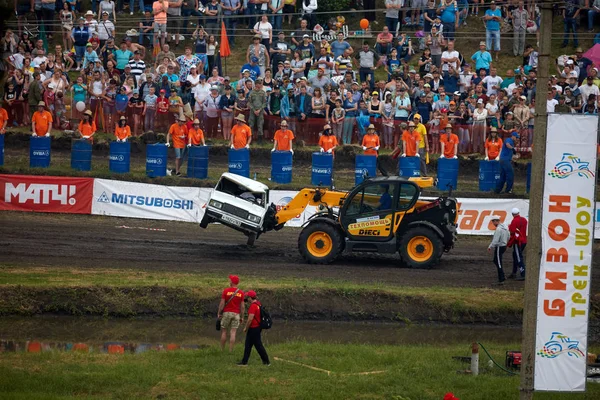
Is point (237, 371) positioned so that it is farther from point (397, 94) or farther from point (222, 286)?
point (397, 94)

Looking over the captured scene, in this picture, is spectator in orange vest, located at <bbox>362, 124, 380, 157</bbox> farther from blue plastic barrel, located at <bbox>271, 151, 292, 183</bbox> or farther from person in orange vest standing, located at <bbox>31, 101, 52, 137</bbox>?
person in orange vest standing, located at <bbox>31, 101, 52, 137</bbox>

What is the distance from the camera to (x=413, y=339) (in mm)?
20484

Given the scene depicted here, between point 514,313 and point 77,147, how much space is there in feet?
52.2

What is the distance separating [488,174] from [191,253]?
10.2 metres

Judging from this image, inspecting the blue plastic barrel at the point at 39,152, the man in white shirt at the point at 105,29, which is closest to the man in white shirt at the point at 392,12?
the man in white shirt at the point at 105,29

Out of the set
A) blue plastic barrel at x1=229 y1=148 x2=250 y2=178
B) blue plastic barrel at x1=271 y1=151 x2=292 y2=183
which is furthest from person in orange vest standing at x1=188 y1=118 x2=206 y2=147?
blue plastic barrel at x1=271 y1=151 x2=292 y2=183

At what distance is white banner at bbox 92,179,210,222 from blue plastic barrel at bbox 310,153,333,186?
397cm

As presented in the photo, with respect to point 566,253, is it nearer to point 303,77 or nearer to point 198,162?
point 198,162

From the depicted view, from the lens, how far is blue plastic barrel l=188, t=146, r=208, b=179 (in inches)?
1223

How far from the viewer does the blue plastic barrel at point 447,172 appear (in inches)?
1193

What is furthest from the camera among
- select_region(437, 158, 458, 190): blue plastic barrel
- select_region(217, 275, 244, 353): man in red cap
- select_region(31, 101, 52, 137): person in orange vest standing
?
select_region(31, 101, 52, 137): person in orange vest standing

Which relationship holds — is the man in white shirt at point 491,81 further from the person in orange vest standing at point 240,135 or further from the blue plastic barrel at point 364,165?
the person in orange vest standing at point 240,135

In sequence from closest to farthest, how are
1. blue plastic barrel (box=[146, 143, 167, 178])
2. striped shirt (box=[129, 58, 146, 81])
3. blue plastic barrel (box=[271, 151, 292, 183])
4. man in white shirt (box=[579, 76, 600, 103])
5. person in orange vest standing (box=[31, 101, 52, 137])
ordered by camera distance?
blue plastic barrel (box=[146, 143, 167, 178]), blue plastic barrel (box=[271, 151, 292, 183]), person in orange vest standing (box=[31, 101, 52, 137]), man in white shirt (box=[579, 76, 600, 103]), striped shirt (box=[129, 58, 146, 81])

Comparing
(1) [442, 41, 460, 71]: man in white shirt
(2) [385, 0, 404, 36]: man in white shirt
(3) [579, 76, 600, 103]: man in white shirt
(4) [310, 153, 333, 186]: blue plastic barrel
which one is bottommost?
(4) [310, 153, 333, 186]: blue plastic barrel
